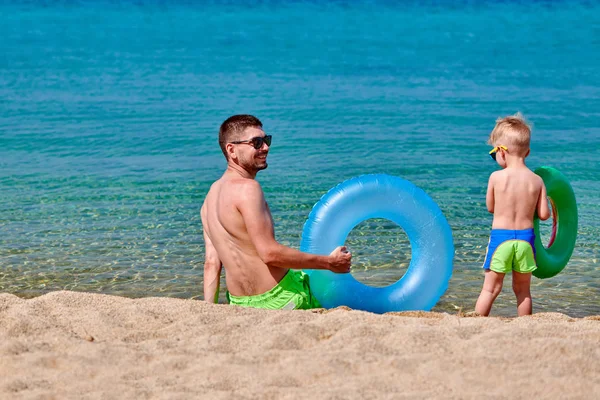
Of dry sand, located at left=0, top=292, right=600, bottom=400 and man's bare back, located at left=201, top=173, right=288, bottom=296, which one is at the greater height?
man's bare back, located at left=201, top=173, right=288, bottom=296

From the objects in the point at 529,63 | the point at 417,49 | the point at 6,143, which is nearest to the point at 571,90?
the point at 529,63

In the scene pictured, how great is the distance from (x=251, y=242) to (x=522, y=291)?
5.61ft

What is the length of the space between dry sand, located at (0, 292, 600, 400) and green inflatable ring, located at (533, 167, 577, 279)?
0.76 metres

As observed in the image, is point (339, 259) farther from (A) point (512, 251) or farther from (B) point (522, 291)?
(B) point (522, 291)

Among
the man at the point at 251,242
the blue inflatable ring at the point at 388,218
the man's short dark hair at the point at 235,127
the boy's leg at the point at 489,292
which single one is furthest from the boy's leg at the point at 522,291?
the man's short dark hair at the point at 235,127

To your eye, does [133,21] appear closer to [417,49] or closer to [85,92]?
[417,49]

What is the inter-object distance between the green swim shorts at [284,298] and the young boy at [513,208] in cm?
111

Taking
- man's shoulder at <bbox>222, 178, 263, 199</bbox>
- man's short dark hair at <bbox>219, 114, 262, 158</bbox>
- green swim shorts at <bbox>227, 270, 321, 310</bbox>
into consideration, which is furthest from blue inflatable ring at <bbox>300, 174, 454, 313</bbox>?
man's short dark hair at <bbox>219, 114, 262, 158</bbox>

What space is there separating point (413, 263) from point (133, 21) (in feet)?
100

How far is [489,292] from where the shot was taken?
4.90m

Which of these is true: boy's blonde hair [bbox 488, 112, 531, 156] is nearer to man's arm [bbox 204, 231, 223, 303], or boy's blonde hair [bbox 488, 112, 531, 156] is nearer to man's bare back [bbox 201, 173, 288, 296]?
man's bare back [bbox 201, 173, 288, 296]

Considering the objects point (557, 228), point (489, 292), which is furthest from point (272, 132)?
point (489, 292)

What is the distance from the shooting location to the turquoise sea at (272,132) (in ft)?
21.8

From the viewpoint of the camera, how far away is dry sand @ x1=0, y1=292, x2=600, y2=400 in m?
3.24
